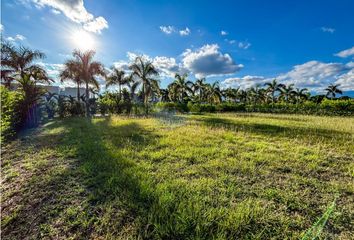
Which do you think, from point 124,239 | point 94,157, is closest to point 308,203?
point 124,239

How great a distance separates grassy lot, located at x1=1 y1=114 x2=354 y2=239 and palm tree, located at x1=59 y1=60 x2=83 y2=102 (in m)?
17.2

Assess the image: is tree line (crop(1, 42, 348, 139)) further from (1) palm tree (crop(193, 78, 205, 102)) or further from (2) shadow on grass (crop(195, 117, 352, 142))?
(1) palm tree (crop(193, 78, 205, 102))

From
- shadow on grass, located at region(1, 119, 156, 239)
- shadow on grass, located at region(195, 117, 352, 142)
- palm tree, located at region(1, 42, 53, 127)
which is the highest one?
palm tree, located at region(1, 42, 53, 127)

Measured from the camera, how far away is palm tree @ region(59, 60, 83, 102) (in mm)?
20281

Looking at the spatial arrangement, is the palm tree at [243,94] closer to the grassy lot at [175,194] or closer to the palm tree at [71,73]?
the palm tree at [71,73]

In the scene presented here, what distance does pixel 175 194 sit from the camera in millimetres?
3170

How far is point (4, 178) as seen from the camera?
167 inches

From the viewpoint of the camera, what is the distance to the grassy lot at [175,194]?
2.45m

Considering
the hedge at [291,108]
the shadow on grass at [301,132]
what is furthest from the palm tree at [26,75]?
the hedge at [291,108]

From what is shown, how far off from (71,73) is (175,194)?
2272 cm

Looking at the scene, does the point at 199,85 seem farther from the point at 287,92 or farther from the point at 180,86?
the point at 287,92

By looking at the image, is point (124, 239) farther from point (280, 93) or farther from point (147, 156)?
point (280, 93)

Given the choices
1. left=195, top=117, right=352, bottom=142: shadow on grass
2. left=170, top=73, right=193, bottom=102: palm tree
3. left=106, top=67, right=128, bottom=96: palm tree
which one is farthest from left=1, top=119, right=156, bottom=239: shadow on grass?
left=170, top=73, right=193, bottom=102: palm tree

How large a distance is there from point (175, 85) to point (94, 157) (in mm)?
41762
